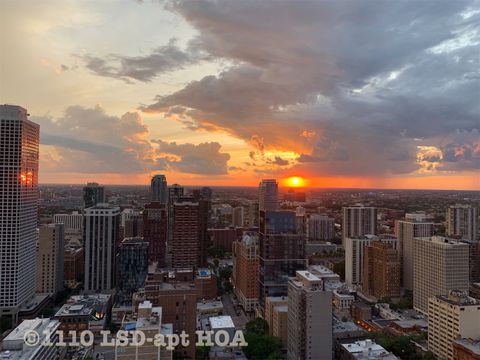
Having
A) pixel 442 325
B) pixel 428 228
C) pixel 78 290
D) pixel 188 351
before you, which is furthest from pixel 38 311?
pixel 428 228

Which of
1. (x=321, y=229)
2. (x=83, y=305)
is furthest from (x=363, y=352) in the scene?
(x=321, y=229)

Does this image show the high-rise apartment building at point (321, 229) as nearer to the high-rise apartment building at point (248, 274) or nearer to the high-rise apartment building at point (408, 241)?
the high-rise apartment building at point (408, 241)

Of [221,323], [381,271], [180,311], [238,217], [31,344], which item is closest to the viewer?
[31,344]

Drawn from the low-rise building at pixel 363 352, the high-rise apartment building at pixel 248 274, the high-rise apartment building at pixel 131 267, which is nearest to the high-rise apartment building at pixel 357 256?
the high-rise apartment building at pixel 248 274

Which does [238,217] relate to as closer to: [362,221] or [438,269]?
[362,221]

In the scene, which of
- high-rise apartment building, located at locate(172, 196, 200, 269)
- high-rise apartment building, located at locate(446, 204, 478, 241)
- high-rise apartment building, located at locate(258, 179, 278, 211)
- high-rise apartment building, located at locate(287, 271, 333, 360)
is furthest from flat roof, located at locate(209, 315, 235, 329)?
high-rise apartment building, located at locate(258, 179, 278, 211)
